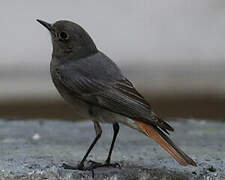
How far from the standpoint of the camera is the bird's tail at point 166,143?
5.58 m

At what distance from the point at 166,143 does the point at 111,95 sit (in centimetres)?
54

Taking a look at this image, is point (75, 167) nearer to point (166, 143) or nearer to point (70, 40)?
point (166, 143)

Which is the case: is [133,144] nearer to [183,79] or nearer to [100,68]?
[100,68]

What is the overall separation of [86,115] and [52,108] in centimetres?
369

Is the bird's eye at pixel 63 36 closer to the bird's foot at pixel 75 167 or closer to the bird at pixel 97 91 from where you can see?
the bird at pixel 97 91

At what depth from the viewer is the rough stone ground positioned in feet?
18.9

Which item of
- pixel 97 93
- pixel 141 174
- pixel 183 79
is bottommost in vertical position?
pixel 141 174

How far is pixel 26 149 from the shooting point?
6.61m

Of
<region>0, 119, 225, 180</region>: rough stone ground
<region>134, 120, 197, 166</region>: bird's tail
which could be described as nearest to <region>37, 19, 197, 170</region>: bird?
<region>134, 120, 197, 166</region>: bird's tail

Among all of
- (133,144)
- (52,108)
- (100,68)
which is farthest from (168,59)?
(100,68)

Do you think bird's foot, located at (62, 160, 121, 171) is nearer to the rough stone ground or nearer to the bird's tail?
the rough stone ground

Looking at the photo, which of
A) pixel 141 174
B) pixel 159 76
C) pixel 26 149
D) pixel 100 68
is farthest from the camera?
pixel 159 76

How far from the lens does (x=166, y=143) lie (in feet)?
18.6

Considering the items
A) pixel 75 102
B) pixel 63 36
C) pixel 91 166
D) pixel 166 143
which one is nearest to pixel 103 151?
pixel 75 102
